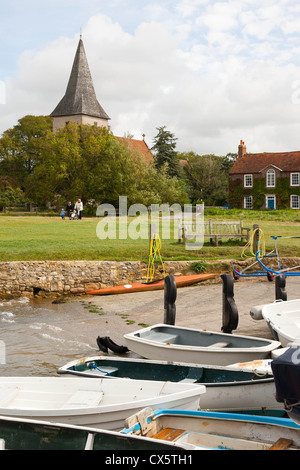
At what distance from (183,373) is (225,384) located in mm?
1028

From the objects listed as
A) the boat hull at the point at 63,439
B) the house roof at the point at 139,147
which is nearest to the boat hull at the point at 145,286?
the boat hull at the point at 63,439

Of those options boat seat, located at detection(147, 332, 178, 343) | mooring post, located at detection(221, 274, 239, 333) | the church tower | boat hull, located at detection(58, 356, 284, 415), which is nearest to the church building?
the church tower

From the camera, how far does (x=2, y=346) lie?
1201 centimetres

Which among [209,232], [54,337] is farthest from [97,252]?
[54,337]

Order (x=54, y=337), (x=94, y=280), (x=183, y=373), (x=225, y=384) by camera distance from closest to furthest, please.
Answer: (x=225, y=384), (x=183, y=373), (x=54, y=337), (x=94, y=280)

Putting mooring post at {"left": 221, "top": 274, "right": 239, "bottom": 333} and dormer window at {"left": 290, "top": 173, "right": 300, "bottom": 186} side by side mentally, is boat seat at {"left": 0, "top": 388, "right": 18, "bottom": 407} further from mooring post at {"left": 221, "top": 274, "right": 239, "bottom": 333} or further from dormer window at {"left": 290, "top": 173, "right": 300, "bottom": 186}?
dormer window at {"left": 290, "top": 173, "right": 300, "bottom": 186}

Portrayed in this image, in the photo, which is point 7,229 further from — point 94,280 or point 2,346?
point 2,346

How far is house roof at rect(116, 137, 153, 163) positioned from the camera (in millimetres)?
55188

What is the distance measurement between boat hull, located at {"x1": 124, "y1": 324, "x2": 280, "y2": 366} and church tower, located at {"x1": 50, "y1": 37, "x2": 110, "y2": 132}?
72.6 m

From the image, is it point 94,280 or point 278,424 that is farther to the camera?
point 94,280

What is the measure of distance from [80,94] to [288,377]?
80.9 metres

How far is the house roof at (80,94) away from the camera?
8056 centimetres

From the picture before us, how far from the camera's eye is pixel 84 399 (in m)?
6.87

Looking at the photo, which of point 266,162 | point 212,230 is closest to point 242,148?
point 266,162
